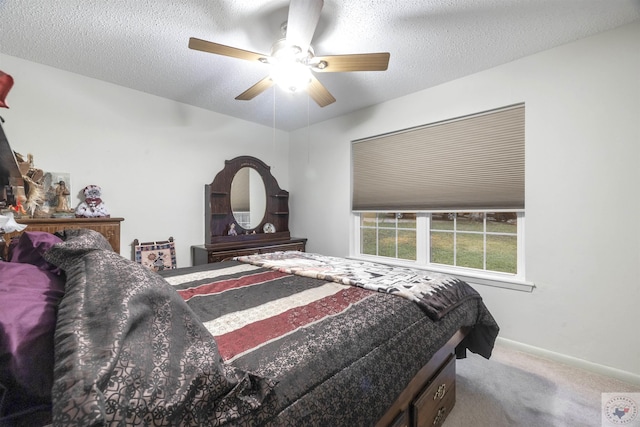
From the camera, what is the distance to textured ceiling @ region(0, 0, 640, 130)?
5.63 feet

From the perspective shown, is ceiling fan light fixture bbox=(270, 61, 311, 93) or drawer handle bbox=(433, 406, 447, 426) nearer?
drawer handle bbox=(433, 406, 447, 426)

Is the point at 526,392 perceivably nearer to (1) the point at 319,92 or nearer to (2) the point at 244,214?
(1) the point at 319,92

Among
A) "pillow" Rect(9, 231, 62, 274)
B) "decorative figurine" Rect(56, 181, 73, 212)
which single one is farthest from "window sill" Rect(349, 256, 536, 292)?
"decorative figurine" Rect(56, 181, 73, 212)

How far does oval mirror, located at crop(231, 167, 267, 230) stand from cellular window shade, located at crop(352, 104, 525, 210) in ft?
4.59

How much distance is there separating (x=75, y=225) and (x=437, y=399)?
2938 mm

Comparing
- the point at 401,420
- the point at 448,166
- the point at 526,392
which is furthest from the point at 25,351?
the point at 448,166

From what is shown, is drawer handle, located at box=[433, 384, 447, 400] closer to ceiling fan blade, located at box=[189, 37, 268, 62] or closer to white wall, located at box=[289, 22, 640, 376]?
white wall, located at box=[289, 22, 640, 376]

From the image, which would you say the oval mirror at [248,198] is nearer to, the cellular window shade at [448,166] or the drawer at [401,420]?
the cellular window shade at [448,166]

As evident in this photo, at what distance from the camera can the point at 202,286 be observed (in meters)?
→ 1.58

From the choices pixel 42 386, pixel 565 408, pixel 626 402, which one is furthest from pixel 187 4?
pixel 626 402

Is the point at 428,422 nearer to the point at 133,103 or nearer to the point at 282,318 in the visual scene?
the point at 282,318

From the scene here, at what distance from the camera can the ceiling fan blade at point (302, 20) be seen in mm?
1419

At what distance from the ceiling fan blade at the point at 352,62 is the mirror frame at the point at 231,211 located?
213cm

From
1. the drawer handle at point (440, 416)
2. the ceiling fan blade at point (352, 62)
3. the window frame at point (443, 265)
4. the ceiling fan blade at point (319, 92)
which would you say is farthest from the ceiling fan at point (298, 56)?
the drawer handle at point (440, 416)
